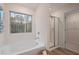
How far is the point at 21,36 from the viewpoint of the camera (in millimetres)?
1266

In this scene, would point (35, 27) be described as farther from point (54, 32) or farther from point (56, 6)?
point (56, 6)

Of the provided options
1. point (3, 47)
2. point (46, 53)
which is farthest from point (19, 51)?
point (46, 53)

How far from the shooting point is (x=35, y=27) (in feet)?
4.26

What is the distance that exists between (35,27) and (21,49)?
33 cm

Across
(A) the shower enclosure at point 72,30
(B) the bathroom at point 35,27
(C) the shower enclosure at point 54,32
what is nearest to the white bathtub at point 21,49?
(B) the bathroom at point 35,27

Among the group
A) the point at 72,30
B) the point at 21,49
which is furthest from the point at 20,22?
the point at 72,30

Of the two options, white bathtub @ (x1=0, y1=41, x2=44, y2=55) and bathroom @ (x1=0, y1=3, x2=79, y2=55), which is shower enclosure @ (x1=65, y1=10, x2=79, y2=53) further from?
white bathtub @ (x1=0, y1=41, x2=44, y2=55)

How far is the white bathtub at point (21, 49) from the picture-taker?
1194mm

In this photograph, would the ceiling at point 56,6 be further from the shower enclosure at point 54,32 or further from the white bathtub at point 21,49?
the white bathtub at point 21,49

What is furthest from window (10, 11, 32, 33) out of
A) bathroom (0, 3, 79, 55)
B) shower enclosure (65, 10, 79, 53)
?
shower enclosure (65, 10, 79, 53)

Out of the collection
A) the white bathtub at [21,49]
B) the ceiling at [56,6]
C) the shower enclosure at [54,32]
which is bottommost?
the white bathtub at [21,49]

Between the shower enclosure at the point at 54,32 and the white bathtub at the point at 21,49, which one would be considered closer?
the white bathtub at the point at 21,49
